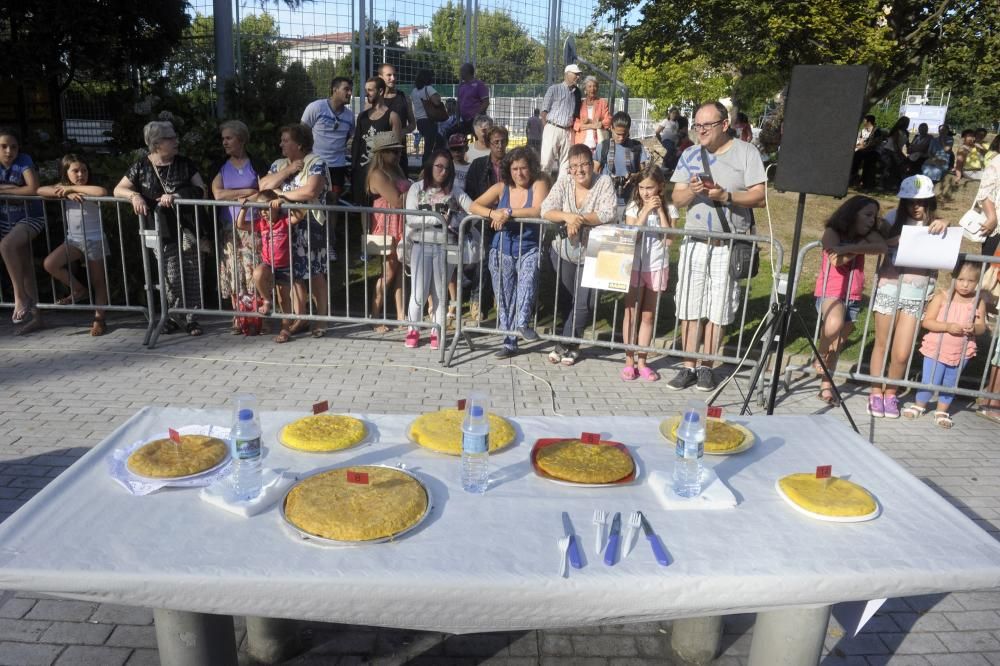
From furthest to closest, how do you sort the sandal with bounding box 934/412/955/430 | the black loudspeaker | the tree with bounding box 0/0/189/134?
the tree with bounding box 0/0/189/134 → the sandal with bounding box 934/412/955/430 → the black loudspeaker

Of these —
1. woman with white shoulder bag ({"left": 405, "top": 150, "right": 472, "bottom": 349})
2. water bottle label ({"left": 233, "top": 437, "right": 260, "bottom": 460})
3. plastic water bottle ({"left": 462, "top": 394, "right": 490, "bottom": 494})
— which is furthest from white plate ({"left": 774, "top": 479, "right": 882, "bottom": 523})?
woman with white shoulder bag ({"left": 405, "top": 150, "right": 472, "bottom": 349})

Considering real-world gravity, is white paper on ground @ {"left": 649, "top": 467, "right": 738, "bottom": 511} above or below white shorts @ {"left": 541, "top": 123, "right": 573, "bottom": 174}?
below

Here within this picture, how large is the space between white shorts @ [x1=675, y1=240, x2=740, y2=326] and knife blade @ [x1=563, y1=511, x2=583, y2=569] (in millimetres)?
4281

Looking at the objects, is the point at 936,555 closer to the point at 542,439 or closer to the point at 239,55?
the point at 542,439

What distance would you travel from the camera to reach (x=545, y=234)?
23.5ft

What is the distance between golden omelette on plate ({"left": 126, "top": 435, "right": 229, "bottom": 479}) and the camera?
95.7 inches

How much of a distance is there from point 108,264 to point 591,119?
7.51 metres

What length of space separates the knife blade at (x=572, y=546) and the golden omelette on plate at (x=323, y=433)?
930 mm

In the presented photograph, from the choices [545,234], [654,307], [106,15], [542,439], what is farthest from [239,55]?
[542,439]

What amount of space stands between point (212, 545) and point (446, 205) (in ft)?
17.0

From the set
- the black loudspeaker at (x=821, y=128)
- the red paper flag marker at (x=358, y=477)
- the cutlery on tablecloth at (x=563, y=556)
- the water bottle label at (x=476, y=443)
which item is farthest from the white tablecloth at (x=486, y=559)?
the black loudspeaker at (x=821, y=128)

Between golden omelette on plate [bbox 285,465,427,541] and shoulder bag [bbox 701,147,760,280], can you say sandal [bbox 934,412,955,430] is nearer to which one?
shoulder bag [bbox 701,147,760,280]

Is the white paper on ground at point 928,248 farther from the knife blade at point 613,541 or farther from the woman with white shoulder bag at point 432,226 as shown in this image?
the knife blade at point 613,541

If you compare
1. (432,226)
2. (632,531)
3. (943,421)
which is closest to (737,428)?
(632,531)
